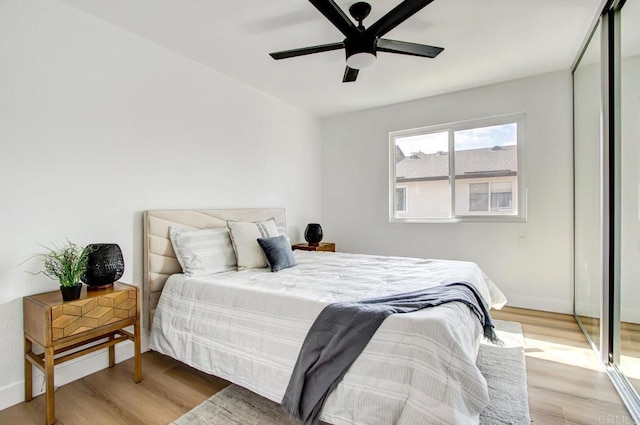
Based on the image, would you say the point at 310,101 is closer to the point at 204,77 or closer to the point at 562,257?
the point at 204,77

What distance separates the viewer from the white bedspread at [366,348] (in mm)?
1318

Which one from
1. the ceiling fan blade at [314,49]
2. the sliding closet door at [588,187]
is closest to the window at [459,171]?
the sliding closet door at [588,187]

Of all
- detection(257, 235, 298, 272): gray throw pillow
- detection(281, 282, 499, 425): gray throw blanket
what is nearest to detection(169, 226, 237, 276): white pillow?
detection(257, 235, 298, 272): gray throw pillow

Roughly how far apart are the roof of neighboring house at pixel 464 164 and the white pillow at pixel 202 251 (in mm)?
2630

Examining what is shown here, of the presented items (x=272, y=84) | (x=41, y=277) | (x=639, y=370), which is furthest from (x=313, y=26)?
(x=639, y=370)

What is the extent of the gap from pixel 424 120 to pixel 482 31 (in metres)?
1.59

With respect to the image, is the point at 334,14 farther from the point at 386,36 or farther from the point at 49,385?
the point at 49,385

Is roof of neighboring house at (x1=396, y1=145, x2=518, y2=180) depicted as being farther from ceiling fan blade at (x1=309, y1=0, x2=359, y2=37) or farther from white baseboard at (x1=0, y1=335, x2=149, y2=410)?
white baseboard at (x1=0, y1=335, x2=149, y2=410)

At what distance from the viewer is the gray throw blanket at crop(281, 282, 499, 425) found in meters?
1.51

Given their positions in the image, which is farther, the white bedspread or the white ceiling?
the white ceiling

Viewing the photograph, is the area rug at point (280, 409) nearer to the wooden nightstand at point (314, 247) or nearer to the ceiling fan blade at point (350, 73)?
the wooden nightstand at point (314, 247)

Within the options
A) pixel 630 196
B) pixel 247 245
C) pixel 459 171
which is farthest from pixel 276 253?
pixel 459 171

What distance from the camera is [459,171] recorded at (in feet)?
12.8

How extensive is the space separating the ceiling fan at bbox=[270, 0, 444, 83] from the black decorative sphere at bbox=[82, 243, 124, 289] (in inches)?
71.1
